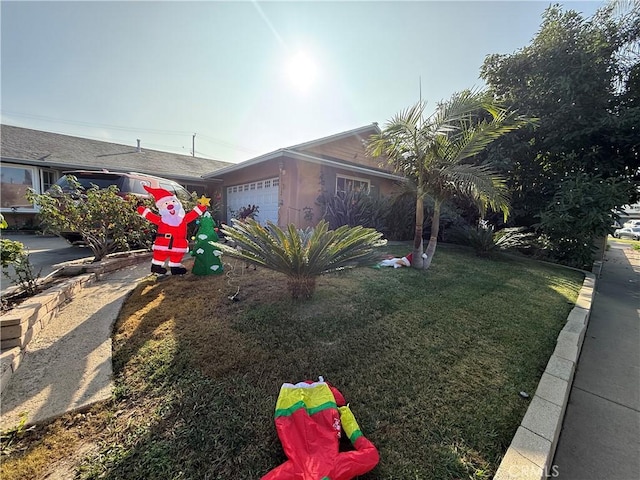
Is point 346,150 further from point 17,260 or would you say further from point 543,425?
point 543,425

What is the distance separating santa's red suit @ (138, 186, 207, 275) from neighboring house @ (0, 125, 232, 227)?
1083 centimetres

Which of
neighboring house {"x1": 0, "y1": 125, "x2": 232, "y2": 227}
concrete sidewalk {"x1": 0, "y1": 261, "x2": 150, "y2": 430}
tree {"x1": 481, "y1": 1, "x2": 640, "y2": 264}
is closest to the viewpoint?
concrete sidewalk {"x1": 0, "y1": 261, "x2": 150, "y2": 430}

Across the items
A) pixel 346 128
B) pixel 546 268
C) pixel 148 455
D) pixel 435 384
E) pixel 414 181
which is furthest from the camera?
pixel 346 128

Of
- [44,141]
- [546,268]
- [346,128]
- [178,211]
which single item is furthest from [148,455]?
[44,141]

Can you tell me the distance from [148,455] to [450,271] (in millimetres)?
5607

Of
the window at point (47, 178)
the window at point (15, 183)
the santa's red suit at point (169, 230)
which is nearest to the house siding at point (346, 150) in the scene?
the santa's red suit at point (169, 230)

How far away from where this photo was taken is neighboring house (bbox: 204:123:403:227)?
30.5 feet

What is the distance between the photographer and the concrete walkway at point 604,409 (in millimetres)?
1909

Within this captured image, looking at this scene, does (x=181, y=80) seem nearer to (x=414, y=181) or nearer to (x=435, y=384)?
(x=414, y=181)

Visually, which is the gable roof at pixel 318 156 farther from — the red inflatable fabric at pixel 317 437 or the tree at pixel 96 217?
the red inflatable fabric at pixel 317 437

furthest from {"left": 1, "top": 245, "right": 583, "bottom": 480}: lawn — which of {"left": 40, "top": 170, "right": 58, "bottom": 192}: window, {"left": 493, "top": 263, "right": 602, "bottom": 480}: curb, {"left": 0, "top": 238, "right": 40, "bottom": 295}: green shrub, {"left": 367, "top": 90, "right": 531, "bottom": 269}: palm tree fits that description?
{"left": 40, "top": 170, "right": 58, "bottom": 192}: window

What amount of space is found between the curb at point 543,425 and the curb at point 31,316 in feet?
11.5

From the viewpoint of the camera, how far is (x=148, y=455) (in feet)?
4.93

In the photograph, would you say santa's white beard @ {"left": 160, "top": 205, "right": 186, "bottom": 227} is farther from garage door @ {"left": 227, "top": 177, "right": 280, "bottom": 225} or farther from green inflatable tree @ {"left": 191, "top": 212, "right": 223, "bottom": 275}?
garage door @ {"left": 227, "top": 177, "right": 280, "bottom": 225}
